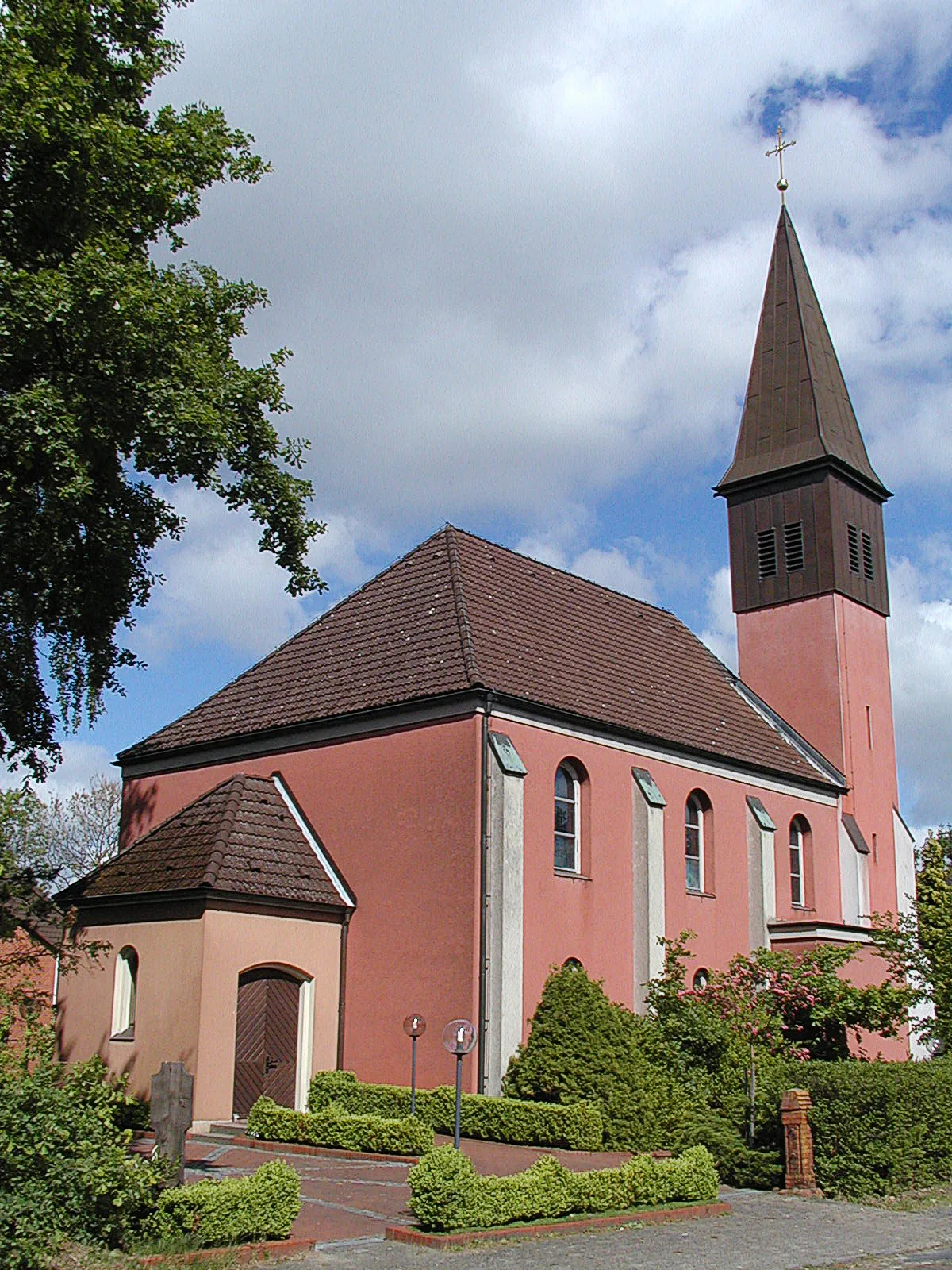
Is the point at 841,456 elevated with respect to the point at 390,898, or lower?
elevated

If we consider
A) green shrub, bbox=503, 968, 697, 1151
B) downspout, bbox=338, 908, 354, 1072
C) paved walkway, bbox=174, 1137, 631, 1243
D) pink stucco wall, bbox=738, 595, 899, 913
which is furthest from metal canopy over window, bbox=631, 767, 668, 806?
pink stucco wall, bbox=738, 595, 899, 913

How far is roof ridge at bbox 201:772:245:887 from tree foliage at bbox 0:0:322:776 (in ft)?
9.95

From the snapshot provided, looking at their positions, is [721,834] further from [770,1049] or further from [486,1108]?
[486,1108]

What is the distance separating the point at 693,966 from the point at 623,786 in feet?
13.5

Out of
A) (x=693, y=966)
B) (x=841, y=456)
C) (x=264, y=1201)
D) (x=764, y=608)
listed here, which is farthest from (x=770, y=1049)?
(x=841, y=456)

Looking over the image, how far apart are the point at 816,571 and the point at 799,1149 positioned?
1973 centimetres

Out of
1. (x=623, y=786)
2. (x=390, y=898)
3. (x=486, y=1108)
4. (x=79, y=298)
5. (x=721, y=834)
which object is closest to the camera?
(x=79, y=298)

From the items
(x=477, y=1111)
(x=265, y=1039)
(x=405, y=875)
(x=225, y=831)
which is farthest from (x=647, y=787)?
(x=265, y=1039)

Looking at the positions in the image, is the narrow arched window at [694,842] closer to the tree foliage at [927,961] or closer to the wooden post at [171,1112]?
the tree foliage at [927,961]

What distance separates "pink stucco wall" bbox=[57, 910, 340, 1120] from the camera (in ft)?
63.9

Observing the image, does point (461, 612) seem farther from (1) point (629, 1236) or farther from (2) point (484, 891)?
(1) point (629, 1236)

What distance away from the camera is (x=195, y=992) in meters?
19.6

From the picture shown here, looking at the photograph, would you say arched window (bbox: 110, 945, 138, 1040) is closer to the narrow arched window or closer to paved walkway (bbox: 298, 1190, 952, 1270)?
paved walkway (bbox: 298, 1190, 952, 1270)

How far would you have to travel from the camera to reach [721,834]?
1065 inches
